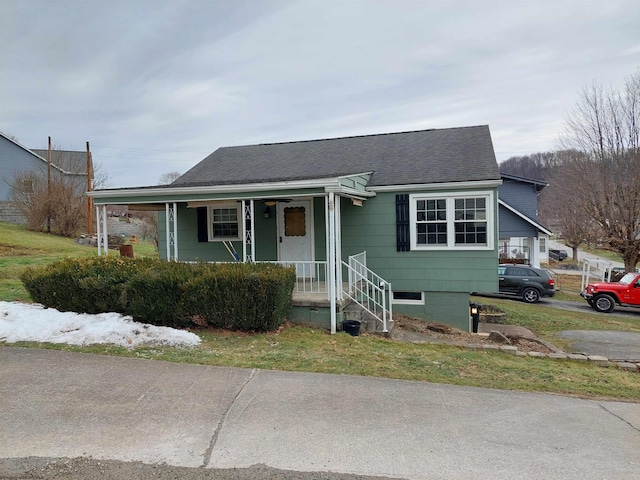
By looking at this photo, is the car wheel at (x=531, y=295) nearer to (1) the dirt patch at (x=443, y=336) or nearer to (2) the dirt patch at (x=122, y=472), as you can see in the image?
(1) the dirt patch at (x=443, y=336)

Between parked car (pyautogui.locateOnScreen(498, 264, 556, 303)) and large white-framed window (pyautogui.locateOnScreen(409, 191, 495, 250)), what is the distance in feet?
27.6

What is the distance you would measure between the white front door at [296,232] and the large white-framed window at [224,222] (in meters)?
1.24

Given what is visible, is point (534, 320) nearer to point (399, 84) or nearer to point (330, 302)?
point (330, 302)

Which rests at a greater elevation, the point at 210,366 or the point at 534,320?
the point at 210,366

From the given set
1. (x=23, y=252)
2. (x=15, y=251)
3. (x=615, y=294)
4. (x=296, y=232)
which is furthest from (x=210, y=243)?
(x=615, y=294)

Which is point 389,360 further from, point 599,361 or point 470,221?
point 470,221

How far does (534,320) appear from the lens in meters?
12.2

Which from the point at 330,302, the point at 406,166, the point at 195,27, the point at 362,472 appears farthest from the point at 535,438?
the point at 195,27

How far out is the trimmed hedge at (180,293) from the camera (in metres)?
6.95

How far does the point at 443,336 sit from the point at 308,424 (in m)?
6.17

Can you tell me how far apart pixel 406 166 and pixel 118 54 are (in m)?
9.31

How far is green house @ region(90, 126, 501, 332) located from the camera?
8.71 m

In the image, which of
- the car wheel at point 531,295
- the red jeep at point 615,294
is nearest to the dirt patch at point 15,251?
the car wheel at point 531,295

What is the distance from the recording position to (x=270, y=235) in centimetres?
1124
